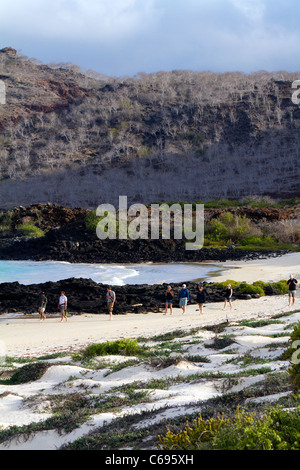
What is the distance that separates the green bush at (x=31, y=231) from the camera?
5336 cm

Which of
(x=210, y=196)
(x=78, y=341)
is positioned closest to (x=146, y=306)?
(x=78, y=341)

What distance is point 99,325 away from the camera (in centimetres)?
1839

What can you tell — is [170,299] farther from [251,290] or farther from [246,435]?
[246,435]

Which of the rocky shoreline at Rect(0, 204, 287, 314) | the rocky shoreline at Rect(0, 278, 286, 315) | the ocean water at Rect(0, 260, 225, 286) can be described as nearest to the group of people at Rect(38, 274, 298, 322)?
the rocky shoreline at Rect(0, 278, 286, 315)

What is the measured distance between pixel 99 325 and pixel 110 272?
16.1m

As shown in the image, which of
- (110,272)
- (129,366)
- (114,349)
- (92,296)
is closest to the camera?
(129,366)

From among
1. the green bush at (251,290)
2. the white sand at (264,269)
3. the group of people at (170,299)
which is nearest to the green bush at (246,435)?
the group of people at (170,299)

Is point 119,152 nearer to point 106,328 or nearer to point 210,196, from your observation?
point 210,196

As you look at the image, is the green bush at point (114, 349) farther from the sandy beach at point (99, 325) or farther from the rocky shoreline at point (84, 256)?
the rocky shoreline at point (84, 256)

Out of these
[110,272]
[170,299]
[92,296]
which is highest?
[170,299]

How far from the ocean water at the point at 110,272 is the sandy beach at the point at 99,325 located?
8363 millimetres

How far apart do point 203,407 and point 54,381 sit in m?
4.24

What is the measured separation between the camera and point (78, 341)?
1532cm

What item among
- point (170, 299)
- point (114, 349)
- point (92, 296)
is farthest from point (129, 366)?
point (92, 296)
